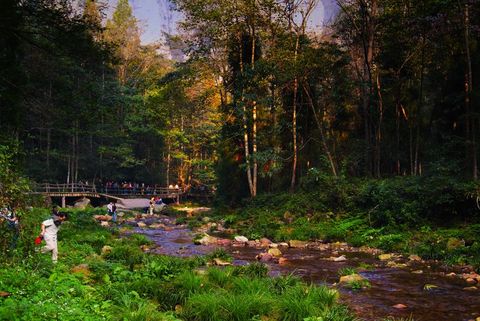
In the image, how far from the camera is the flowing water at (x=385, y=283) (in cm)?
913

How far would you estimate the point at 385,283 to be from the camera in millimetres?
11781

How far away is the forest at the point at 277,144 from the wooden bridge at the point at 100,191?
267 centimetres

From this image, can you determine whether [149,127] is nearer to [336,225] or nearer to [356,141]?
[356,141]

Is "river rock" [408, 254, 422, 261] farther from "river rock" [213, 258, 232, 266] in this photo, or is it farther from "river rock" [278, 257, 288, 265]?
"river rock" [213, 258, 232, 266]

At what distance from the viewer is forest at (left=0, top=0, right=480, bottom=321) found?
8.94 metres

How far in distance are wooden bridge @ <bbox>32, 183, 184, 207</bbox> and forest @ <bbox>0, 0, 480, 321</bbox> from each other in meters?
2.67

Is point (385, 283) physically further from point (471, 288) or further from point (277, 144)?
point (277, 144)

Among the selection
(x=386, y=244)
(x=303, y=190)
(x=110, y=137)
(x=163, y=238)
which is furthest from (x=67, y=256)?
(x=110, y=137)

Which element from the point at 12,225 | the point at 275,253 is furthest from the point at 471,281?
the point at 12,225

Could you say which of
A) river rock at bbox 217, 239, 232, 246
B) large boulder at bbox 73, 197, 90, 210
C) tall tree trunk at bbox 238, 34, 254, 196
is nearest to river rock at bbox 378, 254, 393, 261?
river rock at bbox 217, 239, 232, 246

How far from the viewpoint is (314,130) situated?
34.3 metres

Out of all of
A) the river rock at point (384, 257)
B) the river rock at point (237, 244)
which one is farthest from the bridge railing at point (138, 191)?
the river rock at point (384, 257)

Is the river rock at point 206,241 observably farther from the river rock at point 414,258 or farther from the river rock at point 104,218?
the river rock at point 104,218

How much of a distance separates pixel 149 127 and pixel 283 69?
30.5 meters
